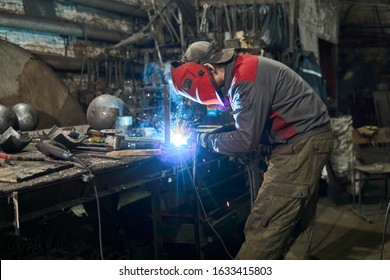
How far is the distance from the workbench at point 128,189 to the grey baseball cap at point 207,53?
2.56 ft

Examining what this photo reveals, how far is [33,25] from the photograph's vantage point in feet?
19.2

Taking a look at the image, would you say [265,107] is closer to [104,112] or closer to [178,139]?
[178,139]

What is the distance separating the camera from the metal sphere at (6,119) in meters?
4.25

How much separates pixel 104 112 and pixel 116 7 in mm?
3445

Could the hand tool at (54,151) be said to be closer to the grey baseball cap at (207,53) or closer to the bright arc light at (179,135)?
the bright arc light at (179,135)

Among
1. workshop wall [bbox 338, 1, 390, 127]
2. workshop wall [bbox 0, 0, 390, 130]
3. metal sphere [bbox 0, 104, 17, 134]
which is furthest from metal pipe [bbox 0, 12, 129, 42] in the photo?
workshop wall [bbox 338, 1, 390, 127]

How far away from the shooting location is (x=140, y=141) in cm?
352

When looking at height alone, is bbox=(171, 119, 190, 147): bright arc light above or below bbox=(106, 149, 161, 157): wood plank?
above

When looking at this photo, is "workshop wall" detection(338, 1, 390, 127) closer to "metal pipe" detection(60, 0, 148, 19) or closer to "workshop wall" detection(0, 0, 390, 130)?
"workshop wall" detection(0, 0, 390, 130)

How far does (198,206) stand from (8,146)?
160cm

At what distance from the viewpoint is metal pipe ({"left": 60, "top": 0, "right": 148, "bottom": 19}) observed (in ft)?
22.3

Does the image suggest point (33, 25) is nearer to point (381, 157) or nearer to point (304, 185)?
point (304, 185)

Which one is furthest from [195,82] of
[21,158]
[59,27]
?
[59,27]

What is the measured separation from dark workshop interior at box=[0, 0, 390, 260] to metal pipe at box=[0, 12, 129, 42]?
0.02 metres
